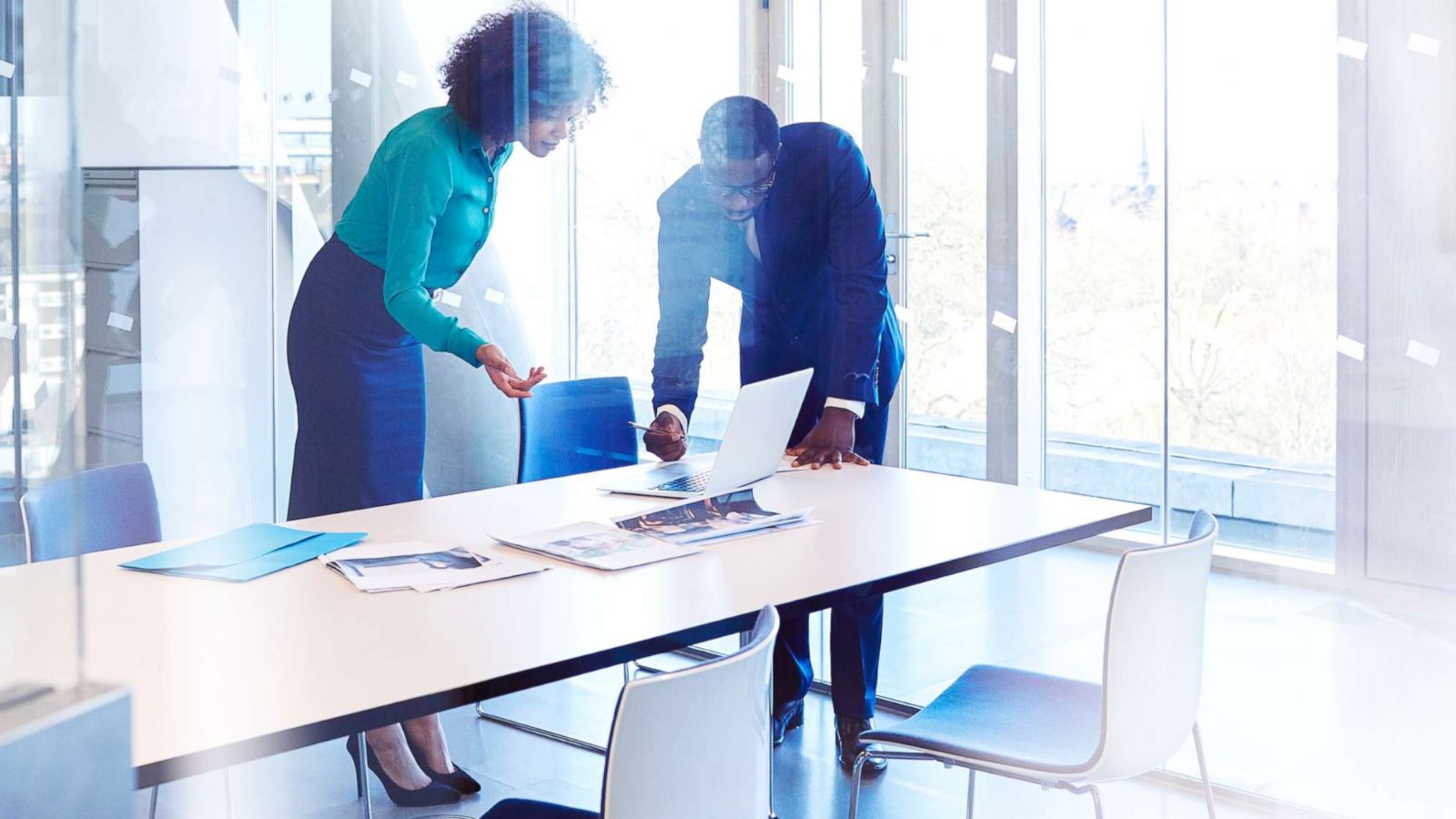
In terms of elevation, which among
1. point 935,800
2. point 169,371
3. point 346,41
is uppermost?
point 346,41

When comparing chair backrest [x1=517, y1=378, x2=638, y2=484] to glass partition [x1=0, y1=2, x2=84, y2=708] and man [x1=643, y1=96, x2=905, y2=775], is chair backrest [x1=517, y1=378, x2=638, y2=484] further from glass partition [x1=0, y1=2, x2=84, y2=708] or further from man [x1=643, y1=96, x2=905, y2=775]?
glass partition [x1=0, y1=2, x2=84, y2=708]

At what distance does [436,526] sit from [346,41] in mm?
1682

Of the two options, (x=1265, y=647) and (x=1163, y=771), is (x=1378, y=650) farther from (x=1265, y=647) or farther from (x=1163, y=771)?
(x=1163, y=771)

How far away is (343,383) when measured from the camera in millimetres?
3043

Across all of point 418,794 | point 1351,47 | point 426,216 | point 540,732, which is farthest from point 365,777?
point 1351,47

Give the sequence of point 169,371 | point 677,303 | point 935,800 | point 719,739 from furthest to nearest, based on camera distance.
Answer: point 677,303 → point 935,800 → point 169,371 → point 719,739

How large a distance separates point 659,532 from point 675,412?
909 millimetres

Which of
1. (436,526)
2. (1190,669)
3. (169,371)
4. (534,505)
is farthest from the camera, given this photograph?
(169,371)

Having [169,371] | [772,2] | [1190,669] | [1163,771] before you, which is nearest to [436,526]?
[169,371]

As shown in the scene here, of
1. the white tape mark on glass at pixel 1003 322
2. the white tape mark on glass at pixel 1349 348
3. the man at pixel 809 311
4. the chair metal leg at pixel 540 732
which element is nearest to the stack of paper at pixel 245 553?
the man at pixel 809 311

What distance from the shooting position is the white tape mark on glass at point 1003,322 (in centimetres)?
344

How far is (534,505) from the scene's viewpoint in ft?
8.18

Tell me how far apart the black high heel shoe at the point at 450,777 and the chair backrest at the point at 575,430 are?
0.70m

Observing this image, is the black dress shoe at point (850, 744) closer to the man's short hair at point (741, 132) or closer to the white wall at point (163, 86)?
the man's short hair at point (741, 132)
